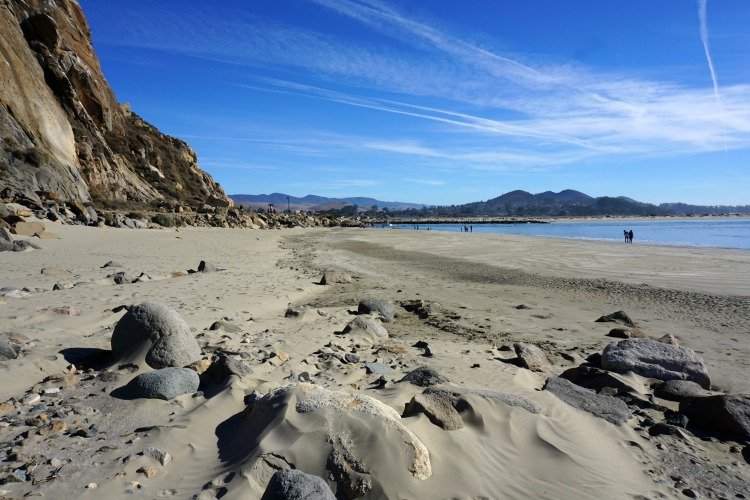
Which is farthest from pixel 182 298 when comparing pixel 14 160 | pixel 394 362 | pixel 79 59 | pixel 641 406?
pixel 79 59

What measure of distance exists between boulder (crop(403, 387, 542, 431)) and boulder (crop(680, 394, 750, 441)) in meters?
1.52

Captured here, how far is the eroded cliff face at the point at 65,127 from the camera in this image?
Answer: 22078mm

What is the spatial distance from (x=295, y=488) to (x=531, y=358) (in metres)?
4.11

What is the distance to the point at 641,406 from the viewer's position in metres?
4.65

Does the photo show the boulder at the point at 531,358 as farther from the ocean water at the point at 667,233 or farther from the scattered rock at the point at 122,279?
the ocean water at the point at 667,233

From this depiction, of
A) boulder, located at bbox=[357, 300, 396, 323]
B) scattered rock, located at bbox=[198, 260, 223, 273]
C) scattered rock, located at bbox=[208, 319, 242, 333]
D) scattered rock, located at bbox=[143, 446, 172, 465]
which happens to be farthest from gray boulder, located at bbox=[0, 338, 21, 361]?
scattered rock, located at bbox=[198, 260, 223, 273]

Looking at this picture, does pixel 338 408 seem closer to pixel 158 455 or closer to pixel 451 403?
pixel 451 403

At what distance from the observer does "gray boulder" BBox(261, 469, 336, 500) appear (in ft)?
8.13

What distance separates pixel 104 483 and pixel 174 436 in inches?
24.0

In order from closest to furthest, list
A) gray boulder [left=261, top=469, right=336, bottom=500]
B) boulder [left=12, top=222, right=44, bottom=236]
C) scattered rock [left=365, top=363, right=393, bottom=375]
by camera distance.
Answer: gray boulder [left=261, top=469, right=336, bottom=500] → scattered rock [left=365, top=363, right=393, bottom=375] → boulder [left=12, top=222, right=44, bottom=236]

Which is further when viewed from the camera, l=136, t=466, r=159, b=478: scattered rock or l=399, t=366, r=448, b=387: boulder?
l=399, t=366, r=448, b=387: boulder

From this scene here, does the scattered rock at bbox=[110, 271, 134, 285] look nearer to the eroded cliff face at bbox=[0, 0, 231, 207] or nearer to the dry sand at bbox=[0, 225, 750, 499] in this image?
the dry sand at bbox=[0, 225, 750, 499]

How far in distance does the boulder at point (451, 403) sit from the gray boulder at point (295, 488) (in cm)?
131

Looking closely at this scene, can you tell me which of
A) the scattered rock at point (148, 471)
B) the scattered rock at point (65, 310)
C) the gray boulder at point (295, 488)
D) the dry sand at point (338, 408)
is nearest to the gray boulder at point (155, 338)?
the dry sand at point (338, 408)
